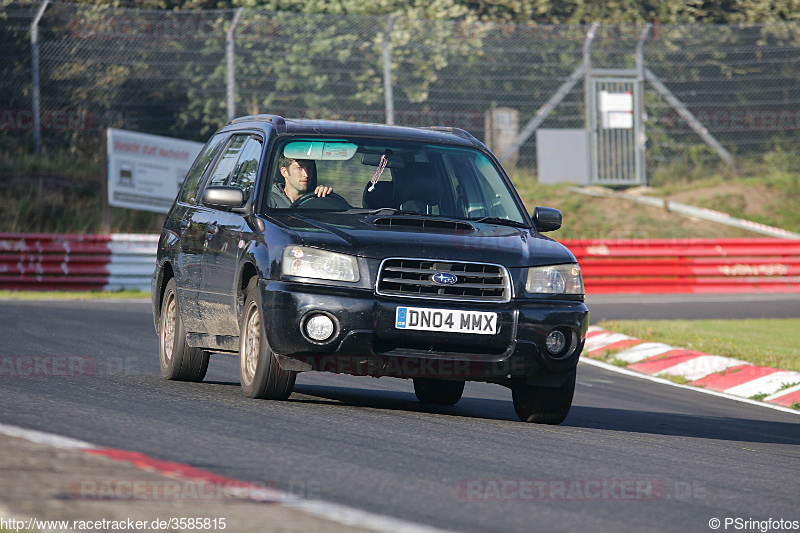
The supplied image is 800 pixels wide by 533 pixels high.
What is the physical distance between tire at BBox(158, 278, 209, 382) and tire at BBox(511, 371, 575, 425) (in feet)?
7.51

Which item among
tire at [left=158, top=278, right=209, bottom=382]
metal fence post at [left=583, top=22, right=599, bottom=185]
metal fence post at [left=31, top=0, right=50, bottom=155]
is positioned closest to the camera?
tire at [left=158, top=278, right=209, bottom=382]

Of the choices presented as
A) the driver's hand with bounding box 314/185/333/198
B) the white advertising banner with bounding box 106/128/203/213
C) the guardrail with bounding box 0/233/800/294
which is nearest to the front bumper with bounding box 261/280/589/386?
the driver's hand with bounding box 314/185/333/198

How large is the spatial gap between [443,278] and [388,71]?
17638 millimetres

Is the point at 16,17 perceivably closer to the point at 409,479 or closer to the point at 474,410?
the point at 474,410

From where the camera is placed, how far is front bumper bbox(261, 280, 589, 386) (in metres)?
7.36

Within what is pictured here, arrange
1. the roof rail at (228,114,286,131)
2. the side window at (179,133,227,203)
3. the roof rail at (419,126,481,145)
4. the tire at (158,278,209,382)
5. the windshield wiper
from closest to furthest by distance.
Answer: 1. the windshield wiper
2. the roof rail at (228,114,286,131)
3. the tire at (158,278,209,382)
4. the roof rail at (419,126,481,145)
5. the side window at (179,133,227,203)

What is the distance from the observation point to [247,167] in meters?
8.83

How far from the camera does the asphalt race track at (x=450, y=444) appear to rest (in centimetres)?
504

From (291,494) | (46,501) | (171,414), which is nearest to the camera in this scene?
(46,501)

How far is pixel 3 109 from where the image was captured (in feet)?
78.6

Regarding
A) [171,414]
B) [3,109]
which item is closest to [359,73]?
[3,109]

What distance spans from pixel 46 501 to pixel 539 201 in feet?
80.5

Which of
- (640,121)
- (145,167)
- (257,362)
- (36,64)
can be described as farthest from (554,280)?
(640,121)

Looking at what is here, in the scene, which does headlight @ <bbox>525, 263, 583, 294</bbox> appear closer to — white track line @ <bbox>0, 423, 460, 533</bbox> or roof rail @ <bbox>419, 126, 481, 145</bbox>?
roof rail @ <bbox>419, 126, 481, 145</bbox>
